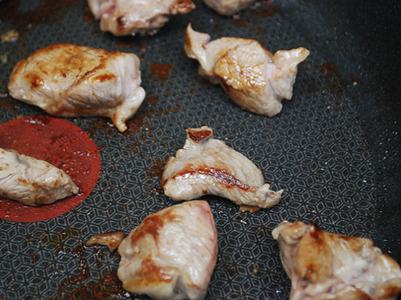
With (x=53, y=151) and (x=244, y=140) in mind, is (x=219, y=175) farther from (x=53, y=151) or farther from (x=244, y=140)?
(x=53, y=151)

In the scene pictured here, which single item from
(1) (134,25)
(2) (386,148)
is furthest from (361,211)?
(1) (134,25)

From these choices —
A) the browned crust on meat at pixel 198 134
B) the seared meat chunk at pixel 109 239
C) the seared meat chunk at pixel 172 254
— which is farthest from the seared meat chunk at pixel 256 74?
the seared meat chunk at pixel 109 239

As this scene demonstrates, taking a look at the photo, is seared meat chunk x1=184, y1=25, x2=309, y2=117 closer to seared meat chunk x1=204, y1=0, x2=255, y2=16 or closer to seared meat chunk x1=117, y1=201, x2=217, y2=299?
seared meat chunk x1=204, y1=0, x2=255, y2=16

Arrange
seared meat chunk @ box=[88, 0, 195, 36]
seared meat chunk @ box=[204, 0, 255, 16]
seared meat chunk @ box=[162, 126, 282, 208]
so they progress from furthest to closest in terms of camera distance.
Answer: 1. seared meat chunk @ box=[204, 0, 255, 16]
2. seared meat chunk @ box=[88, 0, 195, 36]
3. seared meat chunk @ box=[162, 126, 282, 208]

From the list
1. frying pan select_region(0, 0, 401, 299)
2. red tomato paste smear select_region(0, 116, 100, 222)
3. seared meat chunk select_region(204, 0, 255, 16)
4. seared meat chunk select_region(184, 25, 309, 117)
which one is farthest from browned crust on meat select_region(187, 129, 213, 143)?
seared meat chunk select_region(204, 0, 255, 16)

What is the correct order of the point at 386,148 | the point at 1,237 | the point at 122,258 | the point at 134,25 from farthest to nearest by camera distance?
the point at 134,25
the point at 386,148
the point at 1,237
the point at 122,258

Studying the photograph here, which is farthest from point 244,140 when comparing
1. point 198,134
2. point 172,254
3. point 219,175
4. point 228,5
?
point 228,5

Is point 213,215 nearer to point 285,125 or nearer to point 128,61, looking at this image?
point 285,125
